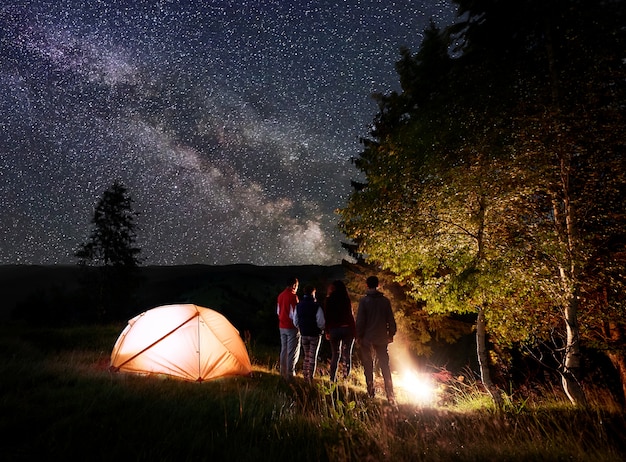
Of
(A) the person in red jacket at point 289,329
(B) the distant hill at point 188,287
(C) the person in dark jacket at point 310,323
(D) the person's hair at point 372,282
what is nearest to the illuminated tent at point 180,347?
(A) the person in red jacket at point 289,329

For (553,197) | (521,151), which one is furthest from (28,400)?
(553,197)

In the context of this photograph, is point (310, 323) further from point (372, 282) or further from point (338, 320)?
point (372, 282)

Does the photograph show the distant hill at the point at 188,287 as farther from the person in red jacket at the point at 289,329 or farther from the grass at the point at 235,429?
the grass at the point at 235,429

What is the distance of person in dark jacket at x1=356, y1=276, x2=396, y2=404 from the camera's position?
7.22m

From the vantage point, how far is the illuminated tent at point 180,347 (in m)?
8.03

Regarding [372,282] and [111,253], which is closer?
[372,282]

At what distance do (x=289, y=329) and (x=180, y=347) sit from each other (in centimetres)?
254

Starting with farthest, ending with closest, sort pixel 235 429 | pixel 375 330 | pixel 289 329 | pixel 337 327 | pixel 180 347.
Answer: pixel 289 329
pixel 180 347
pixel 337 327
pixel 375 330
pixel 235 429

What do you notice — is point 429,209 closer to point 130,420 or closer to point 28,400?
point 130,420

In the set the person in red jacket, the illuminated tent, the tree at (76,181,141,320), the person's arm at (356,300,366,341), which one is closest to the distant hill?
the tree at (76,181,141,320)

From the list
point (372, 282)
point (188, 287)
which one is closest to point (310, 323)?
point (372, 282)

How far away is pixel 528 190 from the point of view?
764cm

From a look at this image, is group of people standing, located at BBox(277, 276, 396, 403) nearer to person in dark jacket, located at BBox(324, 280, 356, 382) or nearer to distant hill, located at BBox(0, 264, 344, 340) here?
person in dark jacket, located at BBox(324, 280, 356, 382)

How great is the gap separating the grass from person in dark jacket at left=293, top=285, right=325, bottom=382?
4.74 ft
